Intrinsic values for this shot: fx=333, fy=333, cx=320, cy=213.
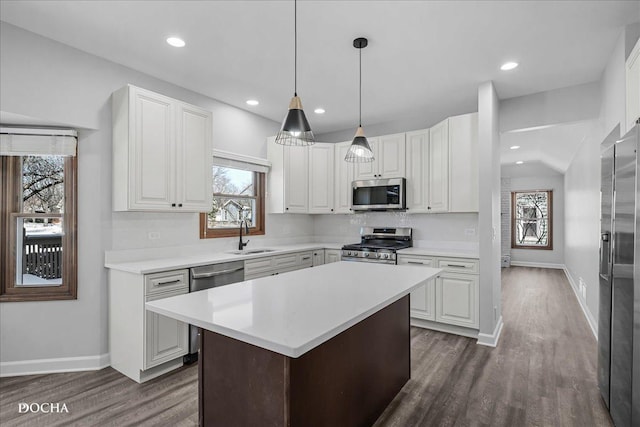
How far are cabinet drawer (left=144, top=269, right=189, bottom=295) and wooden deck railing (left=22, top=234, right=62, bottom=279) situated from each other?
932 mm

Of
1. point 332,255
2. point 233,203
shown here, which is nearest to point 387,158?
point 332,255

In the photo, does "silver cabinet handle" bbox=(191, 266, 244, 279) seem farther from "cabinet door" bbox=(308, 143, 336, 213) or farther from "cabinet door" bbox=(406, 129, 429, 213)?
"cabinet door" bbox=(406, 129, 429, 213)

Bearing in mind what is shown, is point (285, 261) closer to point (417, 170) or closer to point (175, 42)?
point (417, 170)

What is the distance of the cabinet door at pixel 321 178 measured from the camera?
4.88 meters

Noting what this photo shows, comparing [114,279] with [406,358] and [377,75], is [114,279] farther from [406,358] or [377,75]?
[377,75]

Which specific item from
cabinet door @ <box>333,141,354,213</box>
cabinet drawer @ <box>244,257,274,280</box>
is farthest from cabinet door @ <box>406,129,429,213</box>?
cabinet drawer @ <box>244,257,274,280</box>

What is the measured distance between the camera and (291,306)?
62.8 inches

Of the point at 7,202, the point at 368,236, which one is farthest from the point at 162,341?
the point at 368,236

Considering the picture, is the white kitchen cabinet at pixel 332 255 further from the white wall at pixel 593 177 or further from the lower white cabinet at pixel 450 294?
the white wall at pixel 593 177

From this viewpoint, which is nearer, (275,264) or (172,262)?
(172,262)

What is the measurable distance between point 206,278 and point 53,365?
139 centimetres

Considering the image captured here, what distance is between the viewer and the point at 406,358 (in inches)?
105

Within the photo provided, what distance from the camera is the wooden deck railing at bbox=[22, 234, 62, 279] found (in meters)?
2.84

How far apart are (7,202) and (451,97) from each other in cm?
445
